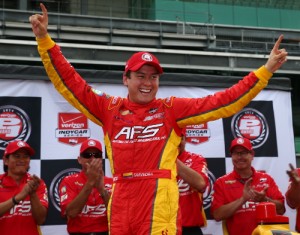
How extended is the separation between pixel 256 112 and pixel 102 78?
1.52 metres

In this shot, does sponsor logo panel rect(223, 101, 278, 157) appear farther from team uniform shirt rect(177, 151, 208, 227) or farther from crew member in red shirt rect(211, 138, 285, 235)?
team uniform shirt rect(177, 151, 208, 227)

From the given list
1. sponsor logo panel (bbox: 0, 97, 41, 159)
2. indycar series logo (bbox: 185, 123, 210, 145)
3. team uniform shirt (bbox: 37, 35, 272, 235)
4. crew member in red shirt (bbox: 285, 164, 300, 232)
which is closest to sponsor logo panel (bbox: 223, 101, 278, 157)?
indycar series logo (bbox: 185, 123, 210, 145)

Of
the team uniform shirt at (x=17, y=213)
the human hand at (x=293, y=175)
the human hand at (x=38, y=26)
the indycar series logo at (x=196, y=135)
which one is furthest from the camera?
the indycar series logo at (x=196, y=135)

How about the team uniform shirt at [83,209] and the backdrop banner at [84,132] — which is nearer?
the team uniform shirt at [83,209]

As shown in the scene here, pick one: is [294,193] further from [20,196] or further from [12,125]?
[12,125]

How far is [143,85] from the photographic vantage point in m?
2.29

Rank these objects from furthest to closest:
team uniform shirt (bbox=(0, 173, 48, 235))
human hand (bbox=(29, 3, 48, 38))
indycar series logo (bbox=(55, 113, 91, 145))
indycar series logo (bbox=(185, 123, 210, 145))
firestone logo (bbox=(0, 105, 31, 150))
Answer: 1. indycar series logo (bbox=(185, 123, 210, 145))
2. indycar series logo (bbox=(55, 113, 91, 145))
3. firestone logo (bbox=(0, 105, 31, 150))
4. team uniform shirt (bbox=(0, 173, 48, 235))
5. human hand (bbox=(29, 3, 48, 38))

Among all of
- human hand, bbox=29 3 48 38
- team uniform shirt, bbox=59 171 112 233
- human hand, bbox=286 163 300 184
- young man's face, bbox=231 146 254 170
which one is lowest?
team uniform shirt, bbox=59 171 112 233

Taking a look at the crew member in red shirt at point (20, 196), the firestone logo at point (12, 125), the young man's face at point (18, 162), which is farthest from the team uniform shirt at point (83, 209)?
the firestone logo at point (12, 125)

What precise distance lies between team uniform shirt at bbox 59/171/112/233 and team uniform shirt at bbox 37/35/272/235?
1.33 meters

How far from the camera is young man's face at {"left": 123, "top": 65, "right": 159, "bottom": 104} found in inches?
90.0

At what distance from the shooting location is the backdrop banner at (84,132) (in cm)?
379

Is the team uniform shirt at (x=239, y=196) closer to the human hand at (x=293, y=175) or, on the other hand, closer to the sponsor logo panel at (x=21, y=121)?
the human hand at (x=293, y=175)

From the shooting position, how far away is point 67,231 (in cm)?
365
